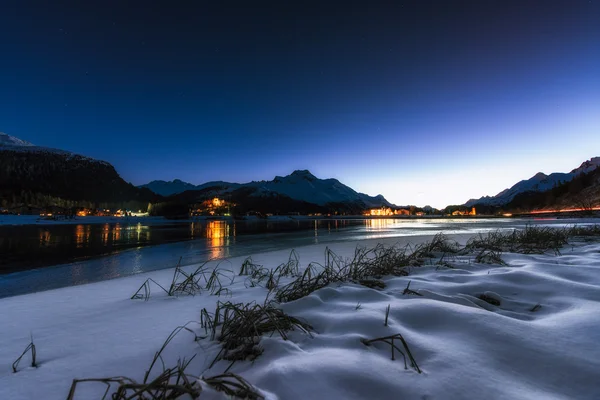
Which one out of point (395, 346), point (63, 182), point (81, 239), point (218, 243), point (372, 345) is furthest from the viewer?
point (63, 182)

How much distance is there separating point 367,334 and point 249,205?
199294 millimetres

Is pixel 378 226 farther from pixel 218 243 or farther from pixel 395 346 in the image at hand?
pixel 395 346

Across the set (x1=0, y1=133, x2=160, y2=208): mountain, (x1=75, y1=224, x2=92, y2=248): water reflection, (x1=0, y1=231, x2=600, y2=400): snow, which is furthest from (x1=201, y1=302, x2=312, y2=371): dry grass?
(x1=0, y1=133, x2=160, y2=208): mountain

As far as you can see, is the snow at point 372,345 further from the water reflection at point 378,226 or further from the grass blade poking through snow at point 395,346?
the water reflection at point 378,226

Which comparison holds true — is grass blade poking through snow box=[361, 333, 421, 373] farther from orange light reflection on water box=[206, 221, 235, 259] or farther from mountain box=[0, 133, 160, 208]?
mountain box=[0, 133, 160, 208]

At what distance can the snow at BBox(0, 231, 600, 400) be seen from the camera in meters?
1.21

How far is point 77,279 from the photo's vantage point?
5594mm

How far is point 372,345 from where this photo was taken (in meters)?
1.65

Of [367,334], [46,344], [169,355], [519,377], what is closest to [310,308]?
[367,334]

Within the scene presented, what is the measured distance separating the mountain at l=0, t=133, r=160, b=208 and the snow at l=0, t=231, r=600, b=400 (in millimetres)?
122571

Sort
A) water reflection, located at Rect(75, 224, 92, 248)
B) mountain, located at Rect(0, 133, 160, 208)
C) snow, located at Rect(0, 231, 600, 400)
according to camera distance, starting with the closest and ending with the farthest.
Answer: snow, located at Rect(0, 231, 600, 400), water reflection, located at Rect(75, 224, 92, 248), mountain, located at Rect(0, 133, 160, 208)

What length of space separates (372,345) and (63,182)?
174 m

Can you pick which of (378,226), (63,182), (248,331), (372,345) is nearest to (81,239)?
(248,331)

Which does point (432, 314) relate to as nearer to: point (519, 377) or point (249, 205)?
point (519, 377)
